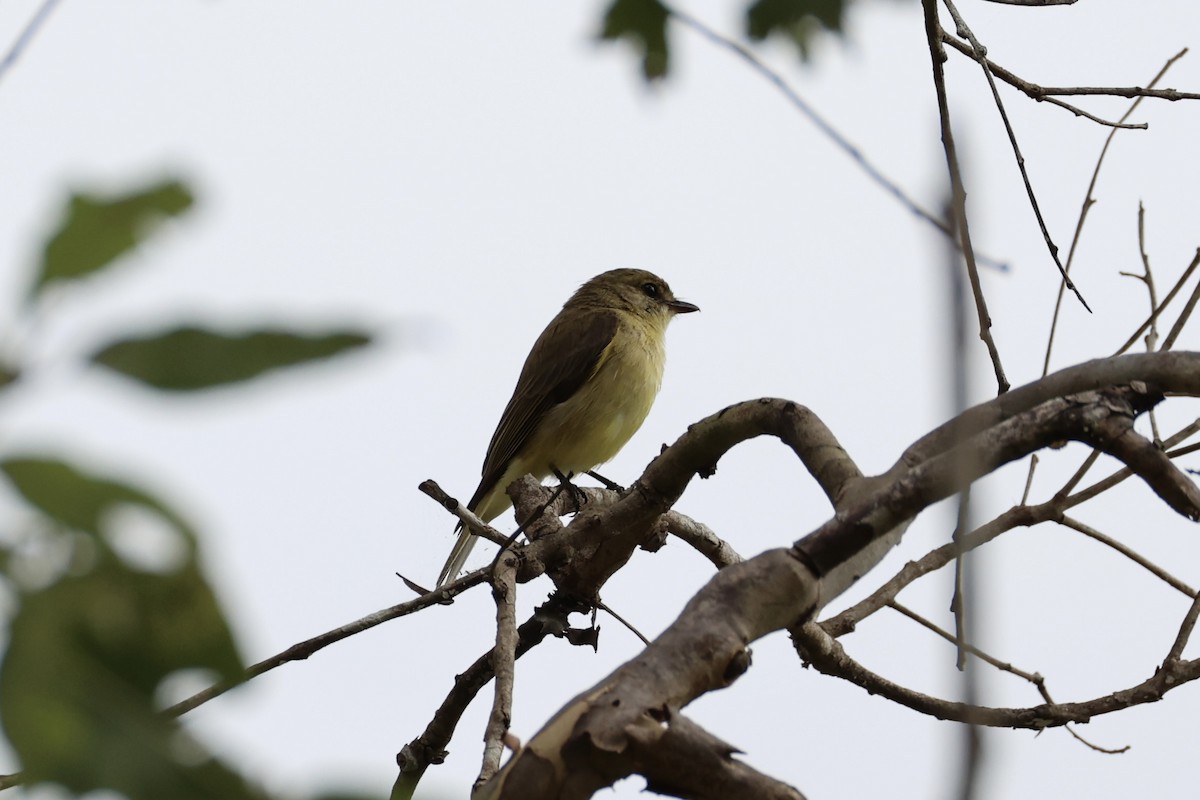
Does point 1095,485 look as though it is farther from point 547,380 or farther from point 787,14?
point 547,380

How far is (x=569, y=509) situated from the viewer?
6.73 meters

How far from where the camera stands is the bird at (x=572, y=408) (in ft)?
26.3

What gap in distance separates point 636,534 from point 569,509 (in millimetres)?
2059

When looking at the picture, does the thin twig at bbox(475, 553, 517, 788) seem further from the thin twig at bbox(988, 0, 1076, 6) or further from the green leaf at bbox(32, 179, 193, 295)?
the thin twig at bbox(988, 0, 1076, 6)

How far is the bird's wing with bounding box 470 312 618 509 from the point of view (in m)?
8.16

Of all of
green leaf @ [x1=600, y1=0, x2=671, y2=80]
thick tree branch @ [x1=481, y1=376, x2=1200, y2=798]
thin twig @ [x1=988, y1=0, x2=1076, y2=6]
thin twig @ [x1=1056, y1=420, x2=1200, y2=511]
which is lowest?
thick tree branch @ [x1=481, y1=376, x2=1200, y2=798]

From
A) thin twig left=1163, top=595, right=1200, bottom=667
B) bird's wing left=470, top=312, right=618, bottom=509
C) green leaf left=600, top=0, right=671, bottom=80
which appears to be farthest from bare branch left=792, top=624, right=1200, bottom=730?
bird's wing left=470, top=312, right=618, bottom=509

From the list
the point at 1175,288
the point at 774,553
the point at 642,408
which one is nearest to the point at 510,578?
the point at 774,553

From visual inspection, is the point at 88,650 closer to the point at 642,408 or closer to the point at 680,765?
the point at 680,765

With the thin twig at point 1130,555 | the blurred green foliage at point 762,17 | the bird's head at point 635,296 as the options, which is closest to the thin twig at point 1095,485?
the thin twig at point 1130,555

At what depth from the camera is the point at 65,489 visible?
0.97 metres

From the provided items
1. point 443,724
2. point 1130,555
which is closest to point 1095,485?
Answer: point 1130,555

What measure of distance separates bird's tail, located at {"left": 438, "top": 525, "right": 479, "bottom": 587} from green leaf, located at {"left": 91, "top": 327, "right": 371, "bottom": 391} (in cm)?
657

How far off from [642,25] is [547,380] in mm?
5693
